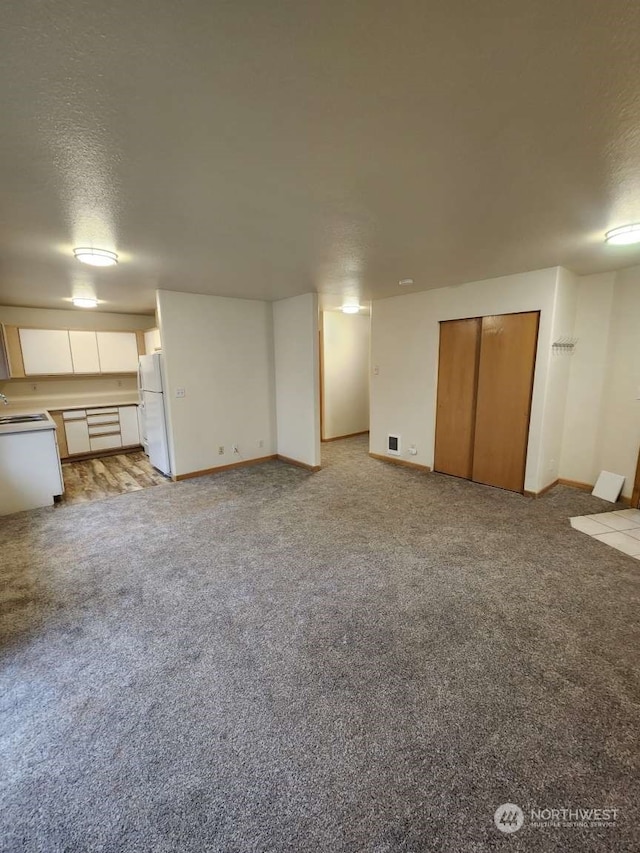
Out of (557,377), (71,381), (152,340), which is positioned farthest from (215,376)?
(557,377)

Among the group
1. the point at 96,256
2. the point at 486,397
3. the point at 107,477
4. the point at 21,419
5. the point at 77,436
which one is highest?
the point at 96,256

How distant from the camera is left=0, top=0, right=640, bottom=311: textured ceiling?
3.24ft

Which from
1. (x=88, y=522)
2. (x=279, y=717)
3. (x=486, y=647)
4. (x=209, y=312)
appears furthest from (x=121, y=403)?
(x=486, y=647)

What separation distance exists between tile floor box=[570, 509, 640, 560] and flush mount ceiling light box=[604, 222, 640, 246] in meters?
2.46

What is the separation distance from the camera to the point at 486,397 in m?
4.39

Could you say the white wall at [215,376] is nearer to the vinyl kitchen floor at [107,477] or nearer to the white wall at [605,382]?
the vinyl kitchen floor at [107,477]

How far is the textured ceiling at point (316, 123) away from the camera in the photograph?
0.99 m

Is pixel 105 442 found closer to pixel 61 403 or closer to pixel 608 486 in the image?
pixel 61 403

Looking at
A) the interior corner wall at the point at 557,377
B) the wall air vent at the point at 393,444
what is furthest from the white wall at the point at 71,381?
the interior corner wall at the point at 557,377

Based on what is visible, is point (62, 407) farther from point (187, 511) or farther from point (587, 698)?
point (587, 698)

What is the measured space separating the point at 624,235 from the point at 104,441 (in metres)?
7.15

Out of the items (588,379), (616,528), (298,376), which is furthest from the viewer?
(298,376)

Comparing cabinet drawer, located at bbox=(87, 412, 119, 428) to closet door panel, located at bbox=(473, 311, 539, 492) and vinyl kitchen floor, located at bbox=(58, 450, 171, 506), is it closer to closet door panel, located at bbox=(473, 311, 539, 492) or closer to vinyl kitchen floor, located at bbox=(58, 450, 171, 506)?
vinyl kitchen floor, located at bbox=(58, 450, 171, 506)

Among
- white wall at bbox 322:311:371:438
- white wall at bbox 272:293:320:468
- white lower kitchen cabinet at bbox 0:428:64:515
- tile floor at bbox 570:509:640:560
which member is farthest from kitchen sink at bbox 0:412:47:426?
tile floor at bbox 570:509:640:560
